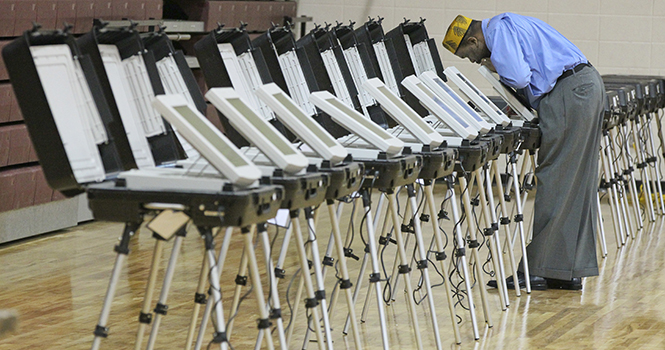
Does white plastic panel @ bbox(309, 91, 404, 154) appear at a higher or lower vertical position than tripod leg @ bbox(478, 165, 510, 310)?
higher

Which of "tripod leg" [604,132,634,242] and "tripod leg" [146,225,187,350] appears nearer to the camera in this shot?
"tripod leg" [146,225,187,350]

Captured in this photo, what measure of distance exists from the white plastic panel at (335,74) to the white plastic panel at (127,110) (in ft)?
4.10

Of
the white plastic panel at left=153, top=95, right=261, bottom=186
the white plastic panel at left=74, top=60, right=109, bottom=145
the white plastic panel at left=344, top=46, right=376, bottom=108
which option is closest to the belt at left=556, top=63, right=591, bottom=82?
the white plastic panel at left=344, top=46, right=376, bottom=108

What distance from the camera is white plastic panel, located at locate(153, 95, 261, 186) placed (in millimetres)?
2281

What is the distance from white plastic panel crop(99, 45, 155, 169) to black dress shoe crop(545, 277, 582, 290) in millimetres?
2378

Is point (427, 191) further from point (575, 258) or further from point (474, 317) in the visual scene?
point (575, 258)

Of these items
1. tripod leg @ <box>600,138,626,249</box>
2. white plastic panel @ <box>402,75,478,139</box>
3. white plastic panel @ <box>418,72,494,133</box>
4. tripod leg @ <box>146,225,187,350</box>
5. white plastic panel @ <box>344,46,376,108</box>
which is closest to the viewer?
tripod leg @ <box>146,225,187,350</box>

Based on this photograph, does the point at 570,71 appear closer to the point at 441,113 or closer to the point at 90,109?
the point at 441,113

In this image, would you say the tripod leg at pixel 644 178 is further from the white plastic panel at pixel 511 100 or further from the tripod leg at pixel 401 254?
the tripod leg at pixel 401 254

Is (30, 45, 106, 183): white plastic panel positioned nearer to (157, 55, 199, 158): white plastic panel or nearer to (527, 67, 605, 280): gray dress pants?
(157, 55, 199, 158): white plastic panel

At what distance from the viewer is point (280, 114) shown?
2.79 m

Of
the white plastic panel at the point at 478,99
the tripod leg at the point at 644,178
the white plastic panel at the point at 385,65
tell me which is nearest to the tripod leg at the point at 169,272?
the white plastic panel at the point at 478,99

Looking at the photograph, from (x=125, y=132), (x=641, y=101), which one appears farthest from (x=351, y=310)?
(x=641, y=101)

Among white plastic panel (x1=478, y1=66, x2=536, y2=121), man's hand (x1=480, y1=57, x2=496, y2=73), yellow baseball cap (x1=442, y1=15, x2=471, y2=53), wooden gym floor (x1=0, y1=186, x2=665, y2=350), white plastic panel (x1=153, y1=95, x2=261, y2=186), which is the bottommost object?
wooden gym floor (x1=0, y1=186, x2=665, y2=350)
